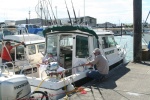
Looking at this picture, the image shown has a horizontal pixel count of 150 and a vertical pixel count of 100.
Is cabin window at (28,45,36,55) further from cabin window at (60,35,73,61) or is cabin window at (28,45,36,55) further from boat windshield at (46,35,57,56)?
cabin window at (60,35,73,61)

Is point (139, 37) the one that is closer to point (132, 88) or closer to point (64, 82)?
point (132, 88)

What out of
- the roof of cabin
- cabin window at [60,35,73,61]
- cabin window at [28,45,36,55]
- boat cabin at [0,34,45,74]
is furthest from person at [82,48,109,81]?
cabin window at [28,45,36,55]

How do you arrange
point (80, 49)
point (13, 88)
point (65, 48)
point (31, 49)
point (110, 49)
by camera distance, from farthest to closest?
point (31, 49) < point (110, 49) < point (65, 48) < point (80, 49) < point (13, 88)

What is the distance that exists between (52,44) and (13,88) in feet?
16.0

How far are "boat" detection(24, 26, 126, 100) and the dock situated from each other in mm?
587

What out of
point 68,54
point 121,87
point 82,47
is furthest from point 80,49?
point 121,87

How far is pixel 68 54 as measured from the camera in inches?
445

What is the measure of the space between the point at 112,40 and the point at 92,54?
3.04m

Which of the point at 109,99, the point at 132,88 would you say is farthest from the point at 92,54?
the point at 109,99

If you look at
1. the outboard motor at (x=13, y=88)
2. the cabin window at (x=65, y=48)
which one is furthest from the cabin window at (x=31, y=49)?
the outboard motor at (x=13, y=88)

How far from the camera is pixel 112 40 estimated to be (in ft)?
42.7

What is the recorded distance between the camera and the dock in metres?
7.67

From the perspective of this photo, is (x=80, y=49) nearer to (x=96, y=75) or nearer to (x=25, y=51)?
(x=96, y=75)

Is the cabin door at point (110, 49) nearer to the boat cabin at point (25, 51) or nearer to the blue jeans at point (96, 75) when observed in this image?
the blue jeans at point (96, 75)
